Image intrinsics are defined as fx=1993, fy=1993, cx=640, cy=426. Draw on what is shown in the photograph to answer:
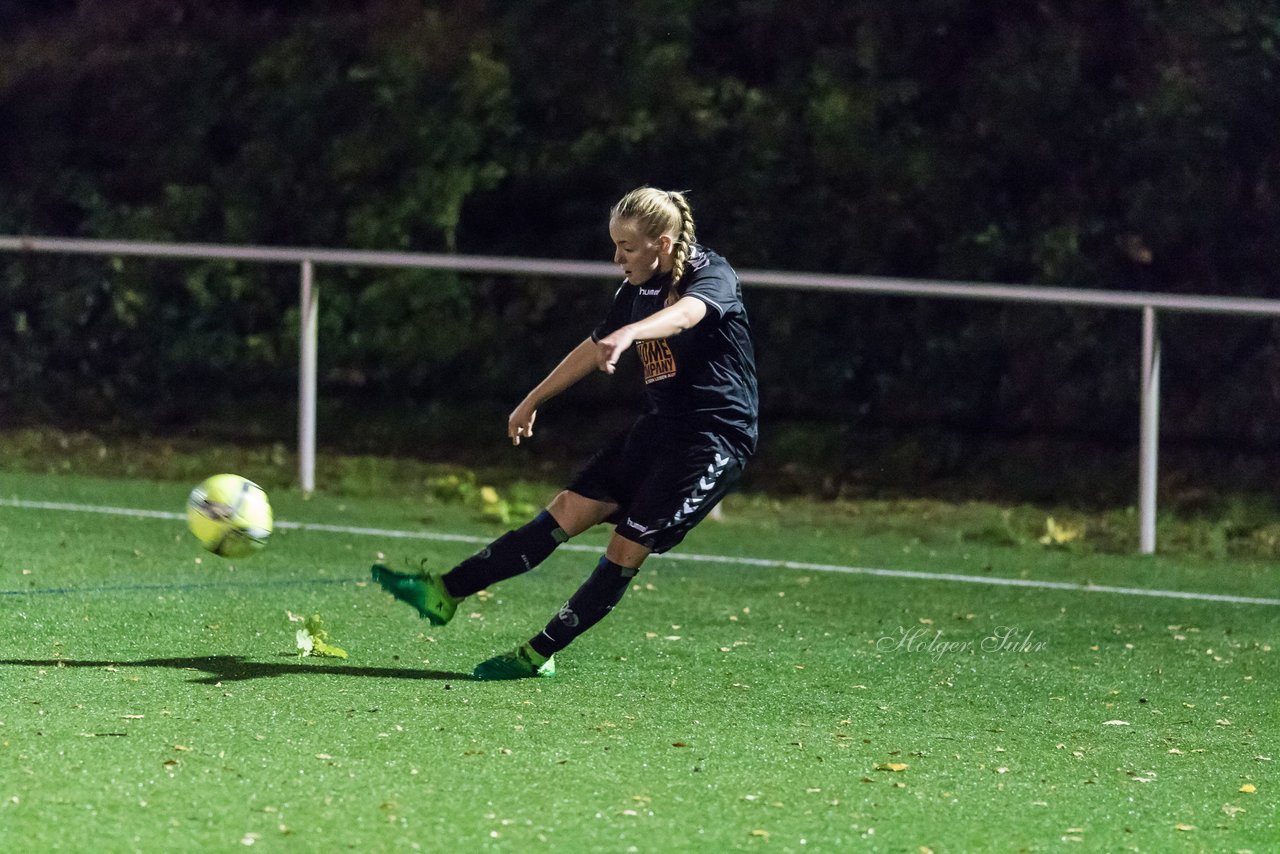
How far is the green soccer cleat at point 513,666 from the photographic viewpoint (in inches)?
246

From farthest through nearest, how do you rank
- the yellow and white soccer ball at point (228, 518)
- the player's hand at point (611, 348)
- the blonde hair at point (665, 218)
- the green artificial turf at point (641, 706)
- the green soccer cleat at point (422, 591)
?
1. the yellow and white soccer ball at point (228, 518)
2. the green soccer cleat at point (422, 591)
3. the blonde hair at point (665, 218)
4. the player's hand at point (611, 348)
5. the green artificial turf at point (641, 706)

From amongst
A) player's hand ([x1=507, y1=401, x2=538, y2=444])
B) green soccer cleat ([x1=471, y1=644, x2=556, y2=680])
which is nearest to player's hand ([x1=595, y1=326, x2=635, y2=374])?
player's hand ([x1=507, y1=401, x2=538, y2=444])

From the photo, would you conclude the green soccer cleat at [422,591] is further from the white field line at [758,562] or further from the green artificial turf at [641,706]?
the white field line at [758,562]

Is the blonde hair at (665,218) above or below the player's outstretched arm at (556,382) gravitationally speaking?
above

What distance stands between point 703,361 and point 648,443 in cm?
32

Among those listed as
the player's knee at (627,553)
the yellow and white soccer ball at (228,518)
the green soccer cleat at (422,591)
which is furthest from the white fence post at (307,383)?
the player's knee at (627,553)

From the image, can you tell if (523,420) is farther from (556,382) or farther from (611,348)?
(611,348)

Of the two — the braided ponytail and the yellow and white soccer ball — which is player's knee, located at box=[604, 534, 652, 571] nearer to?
the braided ponytail

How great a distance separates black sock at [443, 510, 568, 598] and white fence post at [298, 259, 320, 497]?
4.38 metres

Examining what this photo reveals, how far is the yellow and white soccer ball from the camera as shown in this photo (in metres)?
6.63

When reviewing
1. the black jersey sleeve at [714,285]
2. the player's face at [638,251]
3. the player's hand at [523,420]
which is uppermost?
the player's face at [638,251]

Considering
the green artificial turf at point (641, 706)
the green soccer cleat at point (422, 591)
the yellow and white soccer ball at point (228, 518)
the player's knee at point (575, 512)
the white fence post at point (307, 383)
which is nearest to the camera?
the green artificial turf at point (641, 706)

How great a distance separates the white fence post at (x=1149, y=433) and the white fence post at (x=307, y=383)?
14.1ft

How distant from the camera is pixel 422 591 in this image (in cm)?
632
